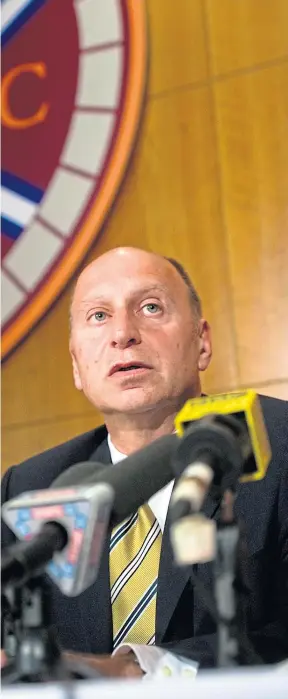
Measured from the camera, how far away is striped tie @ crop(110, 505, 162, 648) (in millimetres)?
1392

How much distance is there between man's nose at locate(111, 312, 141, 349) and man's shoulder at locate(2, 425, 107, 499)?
0.22 metres

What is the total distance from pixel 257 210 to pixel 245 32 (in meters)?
0.44

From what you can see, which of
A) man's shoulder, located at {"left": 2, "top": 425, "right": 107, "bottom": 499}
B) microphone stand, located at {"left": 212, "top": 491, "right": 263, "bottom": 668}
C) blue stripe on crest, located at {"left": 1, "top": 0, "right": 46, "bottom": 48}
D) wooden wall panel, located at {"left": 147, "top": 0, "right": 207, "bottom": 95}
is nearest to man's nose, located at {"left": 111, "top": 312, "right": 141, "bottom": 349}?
man's shoulder, located at {"left": 2, "top": 425, "right": 107, "bottom": 499}

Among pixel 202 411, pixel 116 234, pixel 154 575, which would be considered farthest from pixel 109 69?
pixel 202 411

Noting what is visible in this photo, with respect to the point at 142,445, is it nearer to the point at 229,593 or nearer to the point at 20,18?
the point at 229,593

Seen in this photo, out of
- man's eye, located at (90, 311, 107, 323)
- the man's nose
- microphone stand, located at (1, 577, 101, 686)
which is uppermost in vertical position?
man's eye, located at (90, 311, 107, 323)

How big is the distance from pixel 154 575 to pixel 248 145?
43.8 inches

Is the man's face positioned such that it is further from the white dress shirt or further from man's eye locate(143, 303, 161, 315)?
the white dress shirt

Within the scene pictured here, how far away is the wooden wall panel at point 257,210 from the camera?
2045 mm

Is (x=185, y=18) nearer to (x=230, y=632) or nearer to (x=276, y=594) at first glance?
(x=276, y=594)

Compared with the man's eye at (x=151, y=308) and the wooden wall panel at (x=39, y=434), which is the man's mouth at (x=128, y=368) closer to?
the man's eye at (x=151, y=308)

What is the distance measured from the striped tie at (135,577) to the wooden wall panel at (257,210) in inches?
26.0

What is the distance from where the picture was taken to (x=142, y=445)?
1.55m

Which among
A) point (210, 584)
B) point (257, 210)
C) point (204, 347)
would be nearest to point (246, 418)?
point (210, 584)
